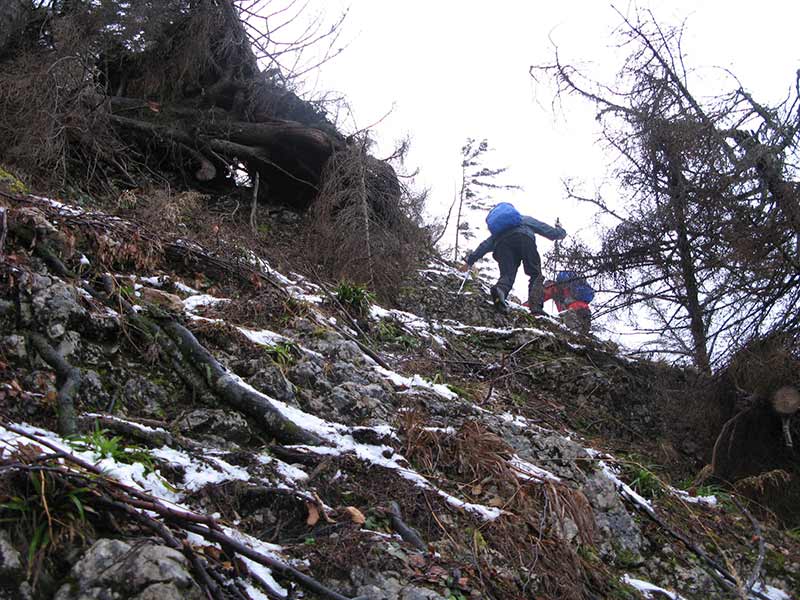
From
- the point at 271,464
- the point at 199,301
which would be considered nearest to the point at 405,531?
the point at 271,464

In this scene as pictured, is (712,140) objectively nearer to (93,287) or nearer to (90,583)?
(93,287)

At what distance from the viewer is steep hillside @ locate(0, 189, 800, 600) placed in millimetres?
2676

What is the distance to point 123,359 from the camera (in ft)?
13.9

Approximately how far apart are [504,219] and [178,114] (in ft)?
17.9

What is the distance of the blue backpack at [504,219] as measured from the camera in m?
10.5

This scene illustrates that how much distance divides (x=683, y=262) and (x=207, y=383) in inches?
239

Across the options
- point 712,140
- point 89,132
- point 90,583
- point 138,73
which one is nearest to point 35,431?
point 90,583

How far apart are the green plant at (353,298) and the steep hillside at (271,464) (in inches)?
9.7

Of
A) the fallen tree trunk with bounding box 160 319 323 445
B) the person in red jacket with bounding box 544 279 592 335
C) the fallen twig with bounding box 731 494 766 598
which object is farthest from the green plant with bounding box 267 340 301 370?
the person in red jacket with bounding box 544 279 592 335

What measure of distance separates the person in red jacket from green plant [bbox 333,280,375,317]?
3.17 metres

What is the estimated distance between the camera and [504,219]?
10555 millimetres

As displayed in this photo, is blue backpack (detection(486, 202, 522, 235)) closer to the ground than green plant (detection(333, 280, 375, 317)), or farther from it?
farther from it

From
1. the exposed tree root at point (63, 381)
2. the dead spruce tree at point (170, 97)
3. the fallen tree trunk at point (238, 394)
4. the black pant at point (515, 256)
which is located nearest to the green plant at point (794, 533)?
the fallen tree trunk at point (238, 394)

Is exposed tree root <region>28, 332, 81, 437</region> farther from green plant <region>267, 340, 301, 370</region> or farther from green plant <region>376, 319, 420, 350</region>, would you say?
green plant <region>376, 319, 420, 350</region>
